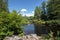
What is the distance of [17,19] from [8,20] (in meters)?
1.07

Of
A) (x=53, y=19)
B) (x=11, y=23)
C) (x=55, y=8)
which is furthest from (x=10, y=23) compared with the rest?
(x=53, y=19)

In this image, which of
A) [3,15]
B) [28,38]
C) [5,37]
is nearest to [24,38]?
[28,38]

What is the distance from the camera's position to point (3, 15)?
17828 millimetres

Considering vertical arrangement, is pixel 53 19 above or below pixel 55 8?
below

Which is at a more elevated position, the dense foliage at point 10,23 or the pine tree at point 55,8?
the pine tree at point 55,8

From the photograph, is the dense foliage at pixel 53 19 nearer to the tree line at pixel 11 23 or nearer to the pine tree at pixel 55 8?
the pine tree at pixel 55 8

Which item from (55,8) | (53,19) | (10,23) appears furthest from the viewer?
(53,19)

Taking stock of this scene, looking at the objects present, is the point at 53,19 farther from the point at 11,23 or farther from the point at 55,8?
the point at 11,23

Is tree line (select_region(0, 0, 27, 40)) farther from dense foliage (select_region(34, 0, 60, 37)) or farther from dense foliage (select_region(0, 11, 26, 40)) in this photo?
Result: dense foliage (select_region(34, 0, 60, 37))

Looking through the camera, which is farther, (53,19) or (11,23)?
(53,19)

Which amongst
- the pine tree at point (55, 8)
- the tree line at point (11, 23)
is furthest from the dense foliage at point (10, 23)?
the pine tree at point (55, 8)

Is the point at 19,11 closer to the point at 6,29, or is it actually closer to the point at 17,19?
the point at 17,19

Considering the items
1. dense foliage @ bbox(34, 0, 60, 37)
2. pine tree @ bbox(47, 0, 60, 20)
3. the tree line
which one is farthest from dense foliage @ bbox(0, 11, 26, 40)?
pine tree @ bbox(47, 0, 60, 20)

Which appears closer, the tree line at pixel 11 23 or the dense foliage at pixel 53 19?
the tree line at pixel 11 23
